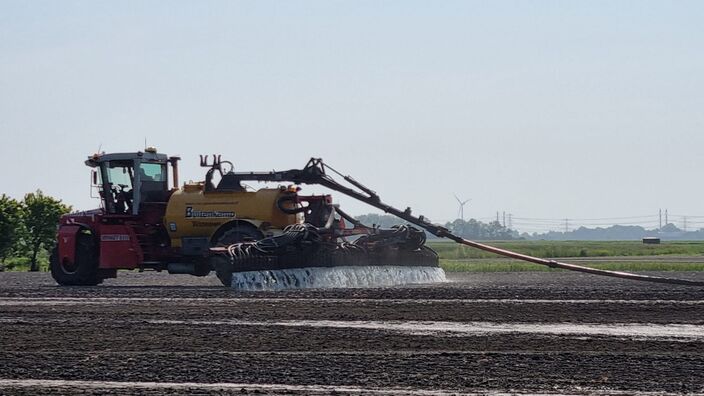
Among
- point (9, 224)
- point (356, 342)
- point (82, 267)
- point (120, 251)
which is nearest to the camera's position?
point (356, 342)

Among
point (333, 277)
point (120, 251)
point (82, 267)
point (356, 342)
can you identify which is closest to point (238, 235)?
point (333, 277)

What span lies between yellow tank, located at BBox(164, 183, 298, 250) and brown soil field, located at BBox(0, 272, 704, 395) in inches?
157

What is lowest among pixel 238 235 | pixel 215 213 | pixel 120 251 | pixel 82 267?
pixel 82 267

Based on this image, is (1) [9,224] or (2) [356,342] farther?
(1) [9,224]

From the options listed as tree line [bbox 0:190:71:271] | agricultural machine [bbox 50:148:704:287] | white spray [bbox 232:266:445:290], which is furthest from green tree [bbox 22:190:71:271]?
white spray [bbox 232:266:445:290]

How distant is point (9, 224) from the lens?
4347cm

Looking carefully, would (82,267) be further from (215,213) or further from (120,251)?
(215,213)

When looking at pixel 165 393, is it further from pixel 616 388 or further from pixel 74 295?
pixel 74 295

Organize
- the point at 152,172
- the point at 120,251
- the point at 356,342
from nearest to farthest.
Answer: the point at 356,342
the point at 120,251
the point at 152,172

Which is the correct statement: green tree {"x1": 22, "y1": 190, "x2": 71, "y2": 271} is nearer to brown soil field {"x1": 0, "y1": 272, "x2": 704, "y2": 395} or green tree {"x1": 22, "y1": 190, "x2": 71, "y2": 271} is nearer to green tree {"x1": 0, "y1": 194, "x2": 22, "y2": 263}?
green tree {"x1": 0, "y1": 194, "x2": 22, "y2": 263}

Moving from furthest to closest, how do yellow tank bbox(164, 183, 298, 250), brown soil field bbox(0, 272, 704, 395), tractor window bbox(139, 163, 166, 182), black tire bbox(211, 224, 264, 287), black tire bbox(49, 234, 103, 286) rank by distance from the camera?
tractor window bbox(139, 163, 166, 182)
black tire bbox(49, 234, 103, 286)
yellow tank bbox(164, 183, 298, 250)
black tire bbox(211, 224, 264, 287)
brown soil field bbox(0, 272, 704, 395)

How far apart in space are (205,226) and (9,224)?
58.9 ft

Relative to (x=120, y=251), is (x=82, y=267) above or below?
below

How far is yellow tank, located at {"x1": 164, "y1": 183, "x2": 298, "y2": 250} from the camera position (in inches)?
1078
